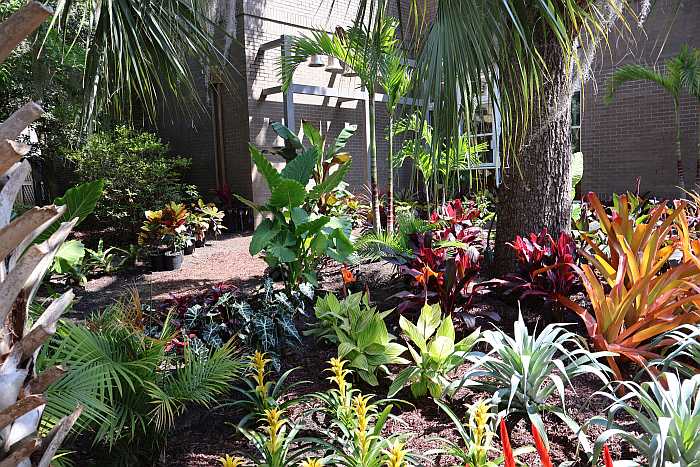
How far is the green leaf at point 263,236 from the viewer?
4.53 metres

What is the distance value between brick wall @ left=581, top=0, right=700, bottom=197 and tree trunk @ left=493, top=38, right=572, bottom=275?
8.42 meters

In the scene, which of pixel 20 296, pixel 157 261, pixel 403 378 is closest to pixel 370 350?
pixel 403 378

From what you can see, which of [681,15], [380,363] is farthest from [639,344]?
[681,15]

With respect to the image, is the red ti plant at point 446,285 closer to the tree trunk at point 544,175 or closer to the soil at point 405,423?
the soil at point 405,423

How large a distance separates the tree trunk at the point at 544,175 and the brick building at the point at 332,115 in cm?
725

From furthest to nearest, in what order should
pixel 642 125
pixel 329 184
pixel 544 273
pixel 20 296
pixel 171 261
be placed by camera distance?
pixel 642 125 → pixel 171 261 → pixel 329 184 → pixel 544 273 → pixel 20 296

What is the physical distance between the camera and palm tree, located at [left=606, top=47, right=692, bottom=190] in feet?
33.1

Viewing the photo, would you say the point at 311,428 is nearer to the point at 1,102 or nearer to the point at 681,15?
the point at 1,102

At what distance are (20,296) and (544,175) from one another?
13.5 feet

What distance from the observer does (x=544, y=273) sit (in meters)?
3.62

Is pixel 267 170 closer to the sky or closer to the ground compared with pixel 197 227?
closer to the sky

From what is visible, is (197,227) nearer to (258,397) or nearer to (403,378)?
(258,397)

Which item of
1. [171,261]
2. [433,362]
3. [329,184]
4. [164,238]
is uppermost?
[329,184]

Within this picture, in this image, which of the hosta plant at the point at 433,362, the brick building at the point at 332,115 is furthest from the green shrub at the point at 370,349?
the brick building at the point at 332,115
